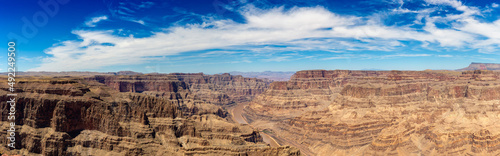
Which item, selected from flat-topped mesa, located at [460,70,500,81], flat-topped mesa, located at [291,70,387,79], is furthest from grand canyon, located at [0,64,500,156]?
flat-topped mesa, located at [291,70,387,79]

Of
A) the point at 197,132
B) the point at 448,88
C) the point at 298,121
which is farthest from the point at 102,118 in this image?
the point at 448,88

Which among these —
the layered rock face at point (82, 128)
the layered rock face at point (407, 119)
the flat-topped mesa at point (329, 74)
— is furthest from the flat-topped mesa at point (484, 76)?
the layered rock face at point (82, 128)

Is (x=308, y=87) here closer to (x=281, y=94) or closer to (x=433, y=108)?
(x=281, y=94)

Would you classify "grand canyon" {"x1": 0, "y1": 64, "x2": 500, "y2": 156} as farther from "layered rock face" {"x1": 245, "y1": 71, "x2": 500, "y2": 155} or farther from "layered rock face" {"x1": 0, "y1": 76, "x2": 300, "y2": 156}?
"layered rock face" {"x1": 245, "y1": 71, "x2": 500, "y2": 155}

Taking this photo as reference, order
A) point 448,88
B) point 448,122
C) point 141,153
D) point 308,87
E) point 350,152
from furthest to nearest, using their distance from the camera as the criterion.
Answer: point 308,87, point 448,88, point 448,122, point 350,152, point 141,153

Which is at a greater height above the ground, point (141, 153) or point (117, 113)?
point (117, 113)

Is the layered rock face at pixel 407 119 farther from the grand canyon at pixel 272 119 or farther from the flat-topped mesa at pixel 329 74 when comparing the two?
the flat-topped mesa at pixel 329 74
